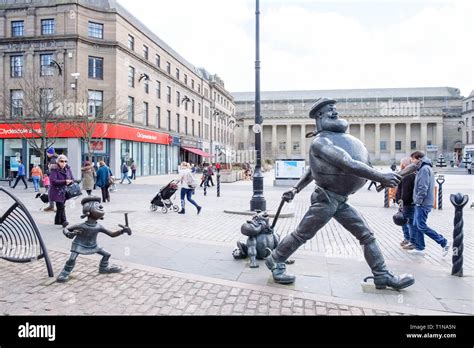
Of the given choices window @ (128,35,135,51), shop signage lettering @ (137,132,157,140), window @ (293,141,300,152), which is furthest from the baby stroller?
window @ (293,141,300,152)

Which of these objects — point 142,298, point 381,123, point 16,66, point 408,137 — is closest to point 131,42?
point 16,66

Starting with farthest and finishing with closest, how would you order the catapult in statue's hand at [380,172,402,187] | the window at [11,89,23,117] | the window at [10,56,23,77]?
1. the window at [10,56,23,77]
2. the window at [11,89,23,117]
3. the catapult in statue's hand at [380,172,402,187]

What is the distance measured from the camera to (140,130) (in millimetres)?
33594

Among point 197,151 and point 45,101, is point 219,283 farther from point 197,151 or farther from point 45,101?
point 197,151

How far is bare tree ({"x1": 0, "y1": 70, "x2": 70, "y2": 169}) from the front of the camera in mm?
25703

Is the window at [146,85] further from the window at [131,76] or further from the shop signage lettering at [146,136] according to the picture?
the shop signage lettering at [146,136]

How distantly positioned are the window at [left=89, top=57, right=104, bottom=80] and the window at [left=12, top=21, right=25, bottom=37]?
6.23 m

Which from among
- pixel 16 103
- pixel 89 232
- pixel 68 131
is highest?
pixel 16 103

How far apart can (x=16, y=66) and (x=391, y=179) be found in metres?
34.7

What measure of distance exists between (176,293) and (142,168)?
32.1 metres

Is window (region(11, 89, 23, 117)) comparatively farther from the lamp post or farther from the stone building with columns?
the stone building with columns

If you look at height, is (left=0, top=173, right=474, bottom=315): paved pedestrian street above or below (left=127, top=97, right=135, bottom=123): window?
below

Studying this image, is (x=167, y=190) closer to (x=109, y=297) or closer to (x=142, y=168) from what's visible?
(x=109, y=297)

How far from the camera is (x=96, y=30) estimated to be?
30.3 m
